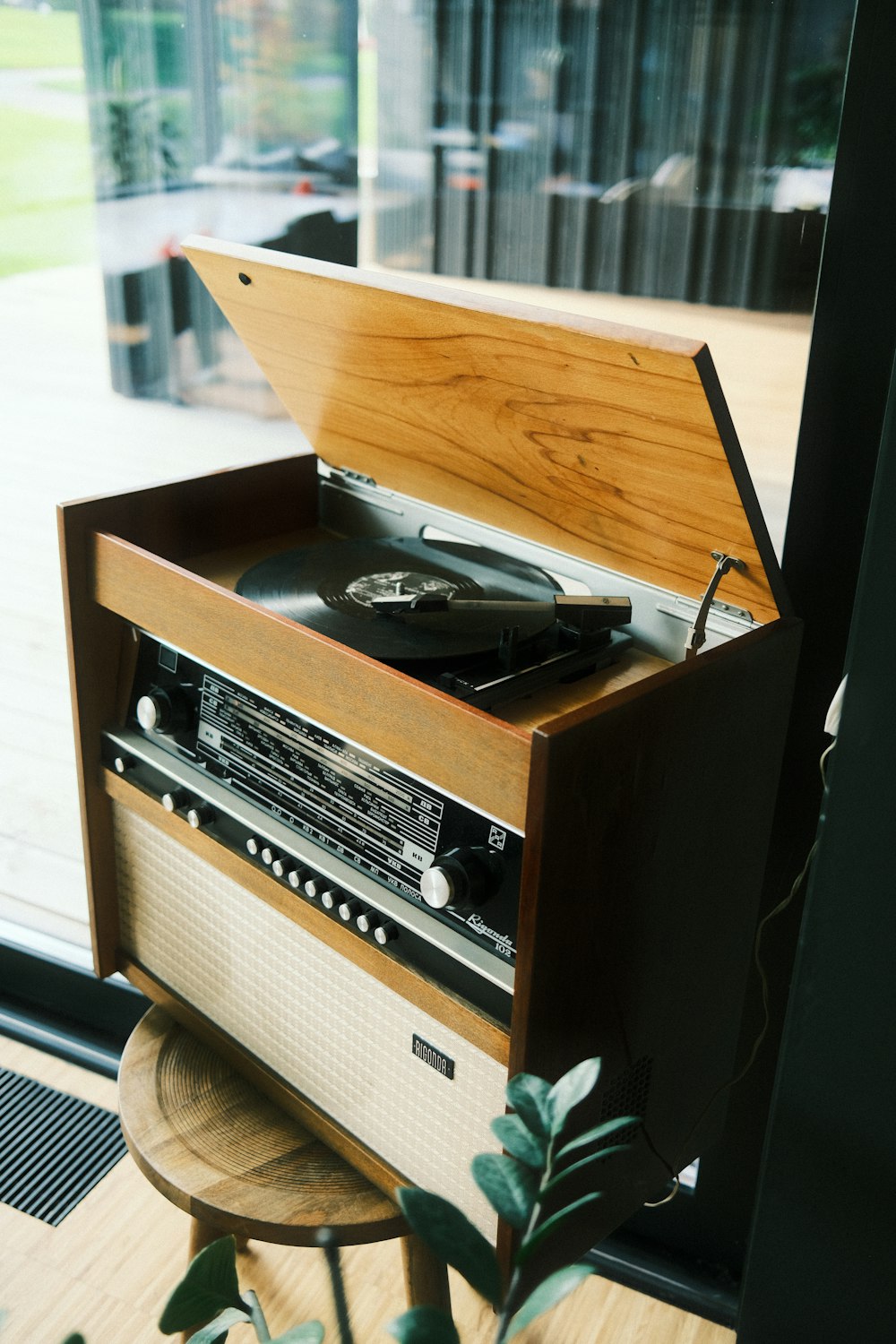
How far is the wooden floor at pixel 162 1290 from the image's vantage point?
5.65 ft

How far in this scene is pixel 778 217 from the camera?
1.29m

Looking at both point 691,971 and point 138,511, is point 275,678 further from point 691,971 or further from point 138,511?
point 691,971

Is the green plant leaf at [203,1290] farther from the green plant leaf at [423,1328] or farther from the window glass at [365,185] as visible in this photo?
the window glass at [365,185]

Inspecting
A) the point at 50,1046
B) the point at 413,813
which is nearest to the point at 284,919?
the point at 413,813

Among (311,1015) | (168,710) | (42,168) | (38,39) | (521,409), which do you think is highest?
(38,39)

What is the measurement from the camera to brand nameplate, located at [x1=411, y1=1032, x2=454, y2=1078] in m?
1.18

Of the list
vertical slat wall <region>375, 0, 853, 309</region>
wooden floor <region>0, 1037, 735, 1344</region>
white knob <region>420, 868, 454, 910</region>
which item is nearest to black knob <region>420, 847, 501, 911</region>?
white knob <region>420, 868, 454, 910</region>

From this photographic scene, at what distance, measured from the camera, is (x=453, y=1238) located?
585 mm

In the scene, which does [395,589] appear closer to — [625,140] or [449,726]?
[449,726]

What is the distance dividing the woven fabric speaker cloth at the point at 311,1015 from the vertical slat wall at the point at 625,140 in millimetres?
838

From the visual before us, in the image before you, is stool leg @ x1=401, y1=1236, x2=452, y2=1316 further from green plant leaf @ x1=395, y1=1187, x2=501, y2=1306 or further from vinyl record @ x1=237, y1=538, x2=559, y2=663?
green plant leaf @ x1=395, y1=1187, x2=501, y2=1306

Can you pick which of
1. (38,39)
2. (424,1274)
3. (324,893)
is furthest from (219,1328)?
(38,39)

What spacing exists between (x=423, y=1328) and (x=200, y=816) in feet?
3.00

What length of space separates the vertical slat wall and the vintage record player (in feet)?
1.00
